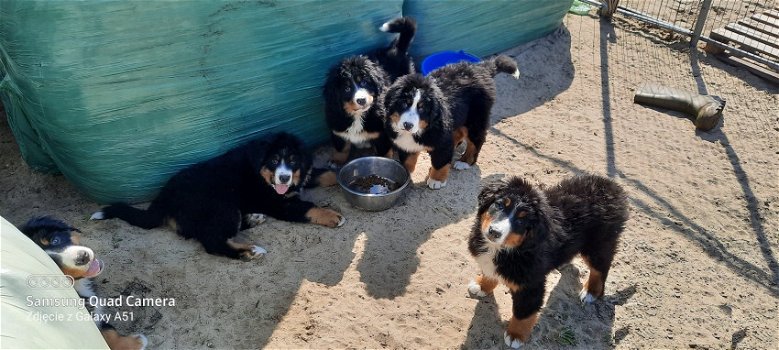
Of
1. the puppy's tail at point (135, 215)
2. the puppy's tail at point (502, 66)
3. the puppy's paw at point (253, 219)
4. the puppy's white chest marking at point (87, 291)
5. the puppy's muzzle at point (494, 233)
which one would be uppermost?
the puppy's muzzle at point (494, 233)

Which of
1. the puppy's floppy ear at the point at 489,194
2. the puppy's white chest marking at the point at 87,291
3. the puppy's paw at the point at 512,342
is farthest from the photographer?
the puppy's paw at the point at 512,342

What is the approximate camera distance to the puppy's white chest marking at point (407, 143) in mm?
4703

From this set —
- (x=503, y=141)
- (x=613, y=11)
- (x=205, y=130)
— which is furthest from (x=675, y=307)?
(x=613, y=11)

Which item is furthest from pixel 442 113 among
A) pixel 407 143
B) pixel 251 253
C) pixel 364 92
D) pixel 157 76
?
pixel 157 76

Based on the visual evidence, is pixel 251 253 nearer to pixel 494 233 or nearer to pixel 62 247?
pixel 62 247

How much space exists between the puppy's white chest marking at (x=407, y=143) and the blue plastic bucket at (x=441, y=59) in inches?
48.5

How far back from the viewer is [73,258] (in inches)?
130

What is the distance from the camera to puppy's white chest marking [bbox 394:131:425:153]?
185 inches

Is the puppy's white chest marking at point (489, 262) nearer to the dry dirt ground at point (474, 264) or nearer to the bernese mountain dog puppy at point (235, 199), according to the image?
the dry dirt ground at point (474, 264)

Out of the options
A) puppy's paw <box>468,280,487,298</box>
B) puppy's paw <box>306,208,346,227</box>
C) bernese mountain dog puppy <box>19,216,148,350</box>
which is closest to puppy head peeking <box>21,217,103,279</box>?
bernese mountain dog puppy <box>19,216,148,350</box>

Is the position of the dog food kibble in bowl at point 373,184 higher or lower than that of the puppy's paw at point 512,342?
higher

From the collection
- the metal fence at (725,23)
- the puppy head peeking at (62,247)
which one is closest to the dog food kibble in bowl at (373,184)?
the puppy head peeking at (62,247)

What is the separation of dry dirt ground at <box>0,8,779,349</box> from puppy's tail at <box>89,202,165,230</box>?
0.06 metres

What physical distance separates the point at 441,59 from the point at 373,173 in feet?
4.94
